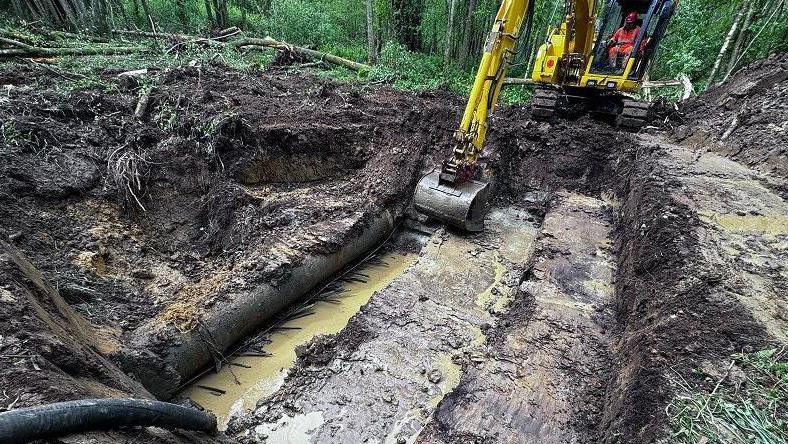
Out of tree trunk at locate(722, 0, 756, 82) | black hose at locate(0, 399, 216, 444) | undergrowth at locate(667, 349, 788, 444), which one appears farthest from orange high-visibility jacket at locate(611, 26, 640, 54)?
black hose at locate(0, 399, 216, 444)

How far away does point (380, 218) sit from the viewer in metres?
5.97

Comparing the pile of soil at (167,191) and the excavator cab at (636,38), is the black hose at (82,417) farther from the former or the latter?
the excavator cab at (636,38)

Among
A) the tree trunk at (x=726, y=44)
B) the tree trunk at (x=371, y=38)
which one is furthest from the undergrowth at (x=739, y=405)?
the tree trunk at (x=371, y=38)

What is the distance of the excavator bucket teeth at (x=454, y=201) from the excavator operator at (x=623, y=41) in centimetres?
403

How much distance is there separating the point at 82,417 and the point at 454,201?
4.34 metres

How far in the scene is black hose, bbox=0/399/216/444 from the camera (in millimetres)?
1537

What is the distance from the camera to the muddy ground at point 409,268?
112 inches

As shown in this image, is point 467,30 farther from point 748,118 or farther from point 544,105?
point 748,118

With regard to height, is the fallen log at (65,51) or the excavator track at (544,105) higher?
the fallen log at (65,51)

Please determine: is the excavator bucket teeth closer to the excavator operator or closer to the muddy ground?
the muddy ground

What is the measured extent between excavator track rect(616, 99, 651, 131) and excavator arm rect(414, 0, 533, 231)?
3.48 m

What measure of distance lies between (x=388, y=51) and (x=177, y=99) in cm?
697

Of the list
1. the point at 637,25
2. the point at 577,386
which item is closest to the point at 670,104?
the point at 637,25

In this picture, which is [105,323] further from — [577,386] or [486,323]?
[577,386]
